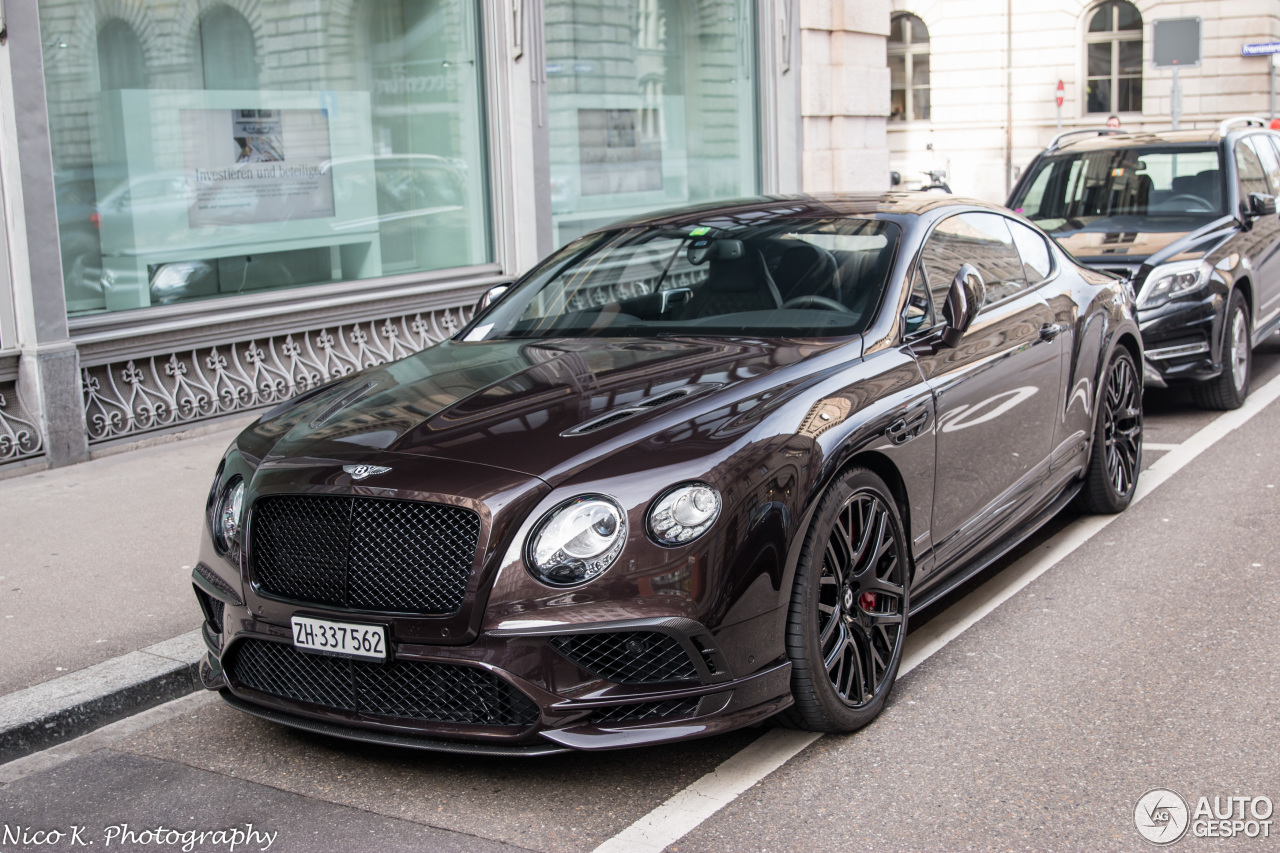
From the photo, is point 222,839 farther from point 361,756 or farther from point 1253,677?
point 1253,677

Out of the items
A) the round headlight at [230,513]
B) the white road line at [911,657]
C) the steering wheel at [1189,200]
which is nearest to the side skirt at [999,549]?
the white road line at [911,657]

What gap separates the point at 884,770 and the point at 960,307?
5.39 ft

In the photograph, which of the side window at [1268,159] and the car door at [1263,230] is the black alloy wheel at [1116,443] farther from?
the side window at [1268,159]

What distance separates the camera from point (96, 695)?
4598 millimetres

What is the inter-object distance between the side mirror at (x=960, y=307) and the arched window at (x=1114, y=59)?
113 ft

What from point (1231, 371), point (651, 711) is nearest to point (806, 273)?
point (651, 711)

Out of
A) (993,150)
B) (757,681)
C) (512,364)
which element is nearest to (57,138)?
(512,364)

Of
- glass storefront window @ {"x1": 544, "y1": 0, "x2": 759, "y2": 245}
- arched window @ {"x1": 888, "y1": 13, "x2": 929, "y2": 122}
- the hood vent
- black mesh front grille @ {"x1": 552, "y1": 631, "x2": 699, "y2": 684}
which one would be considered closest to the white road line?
black mesh front grille @ {"x1": 552, "y1": 631, "x2": 699, "y2": 684}

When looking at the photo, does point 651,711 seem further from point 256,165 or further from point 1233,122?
Answer: point 1233,122

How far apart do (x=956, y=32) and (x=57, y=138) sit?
33.3 metres

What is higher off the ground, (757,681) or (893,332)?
(893,332)

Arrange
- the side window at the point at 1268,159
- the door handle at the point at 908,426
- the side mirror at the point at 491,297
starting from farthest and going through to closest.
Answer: the side window at the point at 1268,159, the side mirror at the point at 491,297, the door handle at the point at 908,426

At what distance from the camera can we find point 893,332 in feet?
15.1

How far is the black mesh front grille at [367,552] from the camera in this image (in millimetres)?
3541
